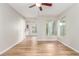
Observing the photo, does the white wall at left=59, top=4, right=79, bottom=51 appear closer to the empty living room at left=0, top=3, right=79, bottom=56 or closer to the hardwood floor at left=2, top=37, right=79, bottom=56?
the empty living room at left=0, top=3, right=79, bottom=56

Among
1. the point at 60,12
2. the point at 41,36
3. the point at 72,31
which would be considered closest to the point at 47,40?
the point at 41,36

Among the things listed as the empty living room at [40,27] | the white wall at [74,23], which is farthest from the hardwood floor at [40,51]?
the white wall at [74,23]

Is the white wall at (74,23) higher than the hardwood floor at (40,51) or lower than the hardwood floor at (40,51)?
higher

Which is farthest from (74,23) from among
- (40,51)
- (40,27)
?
(40,27)

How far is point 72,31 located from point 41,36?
341 centimetres

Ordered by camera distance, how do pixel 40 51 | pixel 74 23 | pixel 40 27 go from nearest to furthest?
pixel 40 51, pixel 74 23, pixel 40 27

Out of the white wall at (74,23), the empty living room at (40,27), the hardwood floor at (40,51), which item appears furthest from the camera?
the white wall at (74,23)

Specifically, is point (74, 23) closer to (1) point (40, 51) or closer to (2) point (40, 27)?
(1) point (40, 51)

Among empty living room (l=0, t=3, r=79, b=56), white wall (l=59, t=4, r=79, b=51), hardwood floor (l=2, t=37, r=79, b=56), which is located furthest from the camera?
white wall (l=59, t=4, r=79, b=51)

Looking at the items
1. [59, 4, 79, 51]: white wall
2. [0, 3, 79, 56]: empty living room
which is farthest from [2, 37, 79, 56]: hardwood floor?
[59, 4, 79, 51]: white wall

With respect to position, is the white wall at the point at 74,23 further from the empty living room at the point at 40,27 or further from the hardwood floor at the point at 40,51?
the hardwood floor at the point at 40,51

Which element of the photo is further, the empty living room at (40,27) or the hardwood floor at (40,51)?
the empty living room at (40,27)

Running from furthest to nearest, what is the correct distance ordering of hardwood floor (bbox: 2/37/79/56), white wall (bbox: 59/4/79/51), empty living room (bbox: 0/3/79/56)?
1. white wall (bbox: 59/4/79/51)
2. empty living room (bbox: 0/3/79/56)
3. hardwood floor (bbox: 2/37/79/56)

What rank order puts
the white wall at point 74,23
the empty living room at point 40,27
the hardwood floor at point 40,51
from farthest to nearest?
the white wall at point 74,23, the empty living room at point 40,27, the hardwood floor at point 40,51
